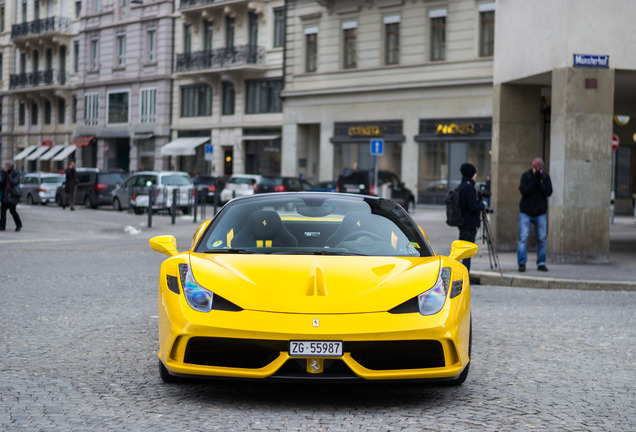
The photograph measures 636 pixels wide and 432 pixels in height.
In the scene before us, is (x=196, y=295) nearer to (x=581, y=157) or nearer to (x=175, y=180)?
(x=581, y=157)

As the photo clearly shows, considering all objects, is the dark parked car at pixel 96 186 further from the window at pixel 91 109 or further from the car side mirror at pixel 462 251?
the car side mirror at pixel 462 251

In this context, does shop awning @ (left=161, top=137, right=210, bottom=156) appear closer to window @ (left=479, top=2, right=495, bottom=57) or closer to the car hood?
window @ (left=479, top=2, right=495, bottom=57)

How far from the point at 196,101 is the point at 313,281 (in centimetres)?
4882

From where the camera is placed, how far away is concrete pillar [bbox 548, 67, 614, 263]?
16.5 metres

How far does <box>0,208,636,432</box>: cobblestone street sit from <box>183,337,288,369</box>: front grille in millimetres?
Result: 271

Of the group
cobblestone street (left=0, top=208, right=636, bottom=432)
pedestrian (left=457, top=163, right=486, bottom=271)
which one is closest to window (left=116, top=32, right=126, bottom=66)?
pedestrian (left=457, top=163, right=486, bottom=271)

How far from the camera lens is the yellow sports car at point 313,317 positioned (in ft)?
18.3

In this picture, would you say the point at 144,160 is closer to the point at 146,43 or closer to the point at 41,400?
the point at 146,43

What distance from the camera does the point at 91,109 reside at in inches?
2442

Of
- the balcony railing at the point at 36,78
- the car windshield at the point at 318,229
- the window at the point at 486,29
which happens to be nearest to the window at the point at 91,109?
the balcony railing at the point at 36,78

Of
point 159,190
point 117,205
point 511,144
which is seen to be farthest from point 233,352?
point 117,205

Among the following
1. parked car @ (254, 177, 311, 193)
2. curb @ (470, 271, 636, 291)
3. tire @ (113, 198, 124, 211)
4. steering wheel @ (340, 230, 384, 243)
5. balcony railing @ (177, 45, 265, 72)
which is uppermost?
balcony railing @ (177, 45, 265, 72)

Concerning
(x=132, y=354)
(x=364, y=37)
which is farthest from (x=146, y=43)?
(x=132, y=354)

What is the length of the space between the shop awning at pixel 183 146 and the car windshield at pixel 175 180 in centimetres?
1702
